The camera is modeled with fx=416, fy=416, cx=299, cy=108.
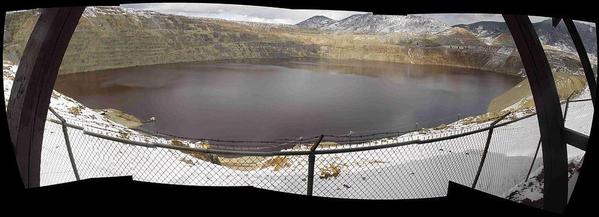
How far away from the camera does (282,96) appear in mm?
36938

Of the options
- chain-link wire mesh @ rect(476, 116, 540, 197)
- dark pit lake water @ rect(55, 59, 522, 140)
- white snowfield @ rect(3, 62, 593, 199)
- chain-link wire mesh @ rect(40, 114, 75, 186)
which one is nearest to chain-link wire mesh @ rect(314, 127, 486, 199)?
white snowfield @ rect(3, 62, 593, 199)

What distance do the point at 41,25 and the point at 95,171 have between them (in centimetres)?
465

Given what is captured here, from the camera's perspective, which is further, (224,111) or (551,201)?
(224,111)

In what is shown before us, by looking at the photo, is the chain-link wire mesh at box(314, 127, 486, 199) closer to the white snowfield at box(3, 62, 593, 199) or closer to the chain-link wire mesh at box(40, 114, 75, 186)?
the white snowfield at box(3, 62, 593, 199)

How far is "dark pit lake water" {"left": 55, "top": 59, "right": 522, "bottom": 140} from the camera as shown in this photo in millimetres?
27000

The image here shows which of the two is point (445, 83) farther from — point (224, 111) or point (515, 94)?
point (224, 111)

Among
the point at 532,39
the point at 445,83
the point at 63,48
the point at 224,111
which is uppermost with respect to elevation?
the point at 532,39

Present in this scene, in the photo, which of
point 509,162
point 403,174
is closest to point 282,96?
point 403,174

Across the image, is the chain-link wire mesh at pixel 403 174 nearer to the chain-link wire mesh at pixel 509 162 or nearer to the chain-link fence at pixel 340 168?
the chain-link fence at pixel 340 168

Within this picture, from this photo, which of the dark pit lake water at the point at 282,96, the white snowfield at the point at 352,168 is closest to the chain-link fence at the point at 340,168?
the white snowfield at the point at 352,168

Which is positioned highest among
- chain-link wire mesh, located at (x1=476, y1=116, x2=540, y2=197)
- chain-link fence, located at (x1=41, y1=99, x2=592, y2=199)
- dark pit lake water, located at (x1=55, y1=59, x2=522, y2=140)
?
chain-link wire mesh, located at (x1=476, y1=116, x2=540, y2=197)

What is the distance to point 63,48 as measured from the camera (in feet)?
11.7

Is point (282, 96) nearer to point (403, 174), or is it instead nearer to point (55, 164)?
point (403, 174)

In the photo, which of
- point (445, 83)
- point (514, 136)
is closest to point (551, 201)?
point (514, 136)
